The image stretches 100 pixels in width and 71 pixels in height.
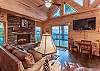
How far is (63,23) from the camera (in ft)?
33.8

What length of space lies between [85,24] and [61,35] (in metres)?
3.26

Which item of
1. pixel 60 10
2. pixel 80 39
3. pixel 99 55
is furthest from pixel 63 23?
pixel 99 55

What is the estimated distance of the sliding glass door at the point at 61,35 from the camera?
421 inches

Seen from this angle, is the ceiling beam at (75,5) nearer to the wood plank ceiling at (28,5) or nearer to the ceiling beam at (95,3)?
the wood plank ceiling at (28,5)

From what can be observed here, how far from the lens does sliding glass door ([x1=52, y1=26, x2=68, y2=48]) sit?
35.1 feet

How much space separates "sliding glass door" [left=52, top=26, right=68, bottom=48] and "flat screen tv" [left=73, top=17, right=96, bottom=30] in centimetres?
176

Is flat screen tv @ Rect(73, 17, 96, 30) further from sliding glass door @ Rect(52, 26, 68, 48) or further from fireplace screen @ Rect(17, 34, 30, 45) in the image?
fireplace screen @ Rect(17, 34, 30, 45)

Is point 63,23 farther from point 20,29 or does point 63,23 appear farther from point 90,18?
point 20,29

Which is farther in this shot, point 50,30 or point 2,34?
point 50,30

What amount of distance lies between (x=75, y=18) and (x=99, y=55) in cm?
307

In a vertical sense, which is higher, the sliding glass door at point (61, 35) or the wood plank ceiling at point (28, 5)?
the wood plank ceiling at point (28, 5)

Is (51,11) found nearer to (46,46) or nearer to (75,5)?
(75,5)

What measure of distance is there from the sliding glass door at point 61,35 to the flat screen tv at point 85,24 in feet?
5.77

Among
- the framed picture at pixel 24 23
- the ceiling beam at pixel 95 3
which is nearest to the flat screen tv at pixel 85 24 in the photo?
the ceiling beam at pixel 95 3
